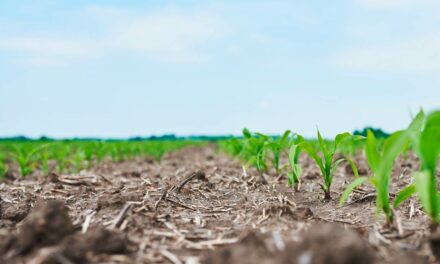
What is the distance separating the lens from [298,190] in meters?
3.80

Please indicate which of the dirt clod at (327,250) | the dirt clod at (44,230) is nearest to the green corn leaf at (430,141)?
the dirt clod at (327,250)

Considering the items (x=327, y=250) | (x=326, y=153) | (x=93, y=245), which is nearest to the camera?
(x=327, y=250)

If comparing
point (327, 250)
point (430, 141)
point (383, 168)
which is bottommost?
point (327, 250)

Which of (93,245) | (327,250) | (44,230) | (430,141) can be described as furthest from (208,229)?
(430,141)

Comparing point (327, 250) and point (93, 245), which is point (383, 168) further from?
point (93, 245)

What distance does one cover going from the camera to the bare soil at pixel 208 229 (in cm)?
161

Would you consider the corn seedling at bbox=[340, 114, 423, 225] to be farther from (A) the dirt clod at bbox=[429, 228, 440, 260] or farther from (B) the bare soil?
(A) the dirt clod at bbox=[429, 228, 440, 260]

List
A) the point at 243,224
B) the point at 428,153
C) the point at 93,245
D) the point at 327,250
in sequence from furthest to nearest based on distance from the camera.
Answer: the point at 243,224
the point at 428,153
the point at 93,245
the point at 327,250

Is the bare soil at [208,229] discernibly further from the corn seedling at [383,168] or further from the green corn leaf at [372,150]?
the green corn leaf at [372,150]

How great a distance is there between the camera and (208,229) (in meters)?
2.40

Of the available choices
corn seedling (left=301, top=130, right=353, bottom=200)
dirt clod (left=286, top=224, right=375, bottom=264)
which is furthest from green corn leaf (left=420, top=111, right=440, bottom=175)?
corn seedling (left=301, top=130, right=353, bottom=200)

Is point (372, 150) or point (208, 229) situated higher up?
point (372, 150)

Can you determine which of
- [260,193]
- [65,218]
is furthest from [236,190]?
[65,218]

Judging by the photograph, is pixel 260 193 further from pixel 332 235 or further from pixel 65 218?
pixel 332 235
